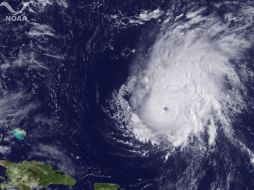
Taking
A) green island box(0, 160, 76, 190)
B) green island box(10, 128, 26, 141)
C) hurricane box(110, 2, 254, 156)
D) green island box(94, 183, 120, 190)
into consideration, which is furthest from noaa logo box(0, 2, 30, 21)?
green island box(94, 183, 120, 190)

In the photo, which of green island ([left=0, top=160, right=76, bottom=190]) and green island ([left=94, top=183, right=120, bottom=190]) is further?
green island ([left=0, top=160, right=76, bottom=190])

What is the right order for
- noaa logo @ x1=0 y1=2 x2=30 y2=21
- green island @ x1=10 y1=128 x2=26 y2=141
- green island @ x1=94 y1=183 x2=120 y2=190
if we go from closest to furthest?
1. green island @ x1=94 y1=183 x2=120 y2=190
2. green island @ x1=10 y1=128 x2=26 y2=141
3. noaa logo @ x1=0 y1=2 x2=30 y2=21

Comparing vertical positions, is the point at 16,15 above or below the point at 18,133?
above

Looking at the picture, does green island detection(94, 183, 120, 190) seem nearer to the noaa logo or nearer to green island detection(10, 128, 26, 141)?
green island detection(10, 128, 26, 141)

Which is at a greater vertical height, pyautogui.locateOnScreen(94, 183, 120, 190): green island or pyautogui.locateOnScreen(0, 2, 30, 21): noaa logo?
pyautogui.locateOnScreen(0, 2, 30, 21): noaa logo

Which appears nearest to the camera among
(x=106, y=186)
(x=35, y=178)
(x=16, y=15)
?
(x=106, y=186)

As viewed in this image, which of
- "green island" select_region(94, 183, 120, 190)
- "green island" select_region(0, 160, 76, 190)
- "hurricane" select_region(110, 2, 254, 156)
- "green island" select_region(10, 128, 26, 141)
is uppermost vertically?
"hurricane" select_region(110, 2, 254, 156)

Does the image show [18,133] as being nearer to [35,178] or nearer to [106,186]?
[35,178]

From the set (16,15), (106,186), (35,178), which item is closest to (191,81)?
(106,186)

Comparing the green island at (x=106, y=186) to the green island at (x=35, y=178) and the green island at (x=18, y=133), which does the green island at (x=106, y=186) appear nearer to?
the green island at (x=35, y=178)

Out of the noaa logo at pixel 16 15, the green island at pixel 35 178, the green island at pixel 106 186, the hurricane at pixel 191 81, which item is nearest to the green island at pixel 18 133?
the green island at pixel 35 178
